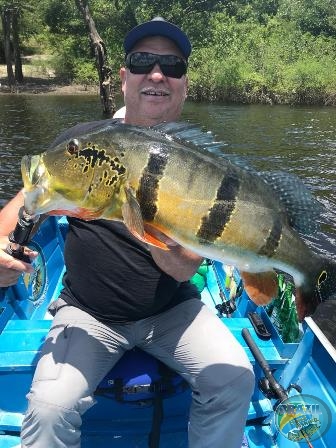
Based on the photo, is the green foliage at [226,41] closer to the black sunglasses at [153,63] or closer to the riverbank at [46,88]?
the riverbank at [46,88]

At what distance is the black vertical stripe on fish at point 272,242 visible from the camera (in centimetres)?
218

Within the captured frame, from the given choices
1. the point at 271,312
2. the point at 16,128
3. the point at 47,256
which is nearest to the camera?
the point at 271,312

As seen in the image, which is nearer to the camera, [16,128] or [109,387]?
[109,387]

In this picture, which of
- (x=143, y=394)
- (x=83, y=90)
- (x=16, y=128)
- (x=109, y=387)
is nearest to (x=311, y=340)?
(x=143, y=394)

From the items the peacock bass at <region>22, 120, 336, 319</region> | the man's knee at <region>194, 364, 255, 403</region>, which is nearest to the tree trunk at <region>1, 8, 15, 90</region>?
the peacock bass at <region>22, 120, 336, 319</region>

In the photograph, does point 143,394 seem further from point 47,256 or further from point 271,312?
point 47,256

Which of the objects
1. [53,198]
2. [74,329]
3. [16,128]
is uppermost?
[53,198]

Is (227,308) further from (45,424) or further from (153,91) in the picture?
(45,424)

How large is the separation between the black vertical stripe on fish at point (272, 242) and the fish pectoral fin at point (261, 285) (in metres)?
0.16

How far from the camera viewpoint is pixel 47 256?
5.17 m

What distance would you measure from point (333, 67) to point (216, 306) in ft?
95.2

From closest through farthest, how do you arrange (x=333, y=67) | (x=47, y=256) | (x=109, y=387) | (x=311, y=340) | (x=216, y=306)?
(x=109, y=387), (x=311, y=340), (x=216, y=306), (x=47, y=256), (x=333, y=67)

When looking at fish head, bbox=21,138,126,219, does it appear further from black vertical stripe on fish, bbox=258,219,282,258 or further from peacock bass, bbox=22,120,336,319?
black vertical stripe on fish, bbox=258,219,282,258

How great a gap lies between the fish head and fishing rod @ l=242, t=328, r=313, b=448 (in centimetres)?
162
